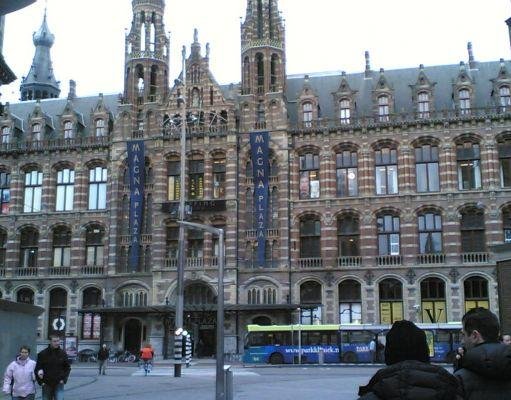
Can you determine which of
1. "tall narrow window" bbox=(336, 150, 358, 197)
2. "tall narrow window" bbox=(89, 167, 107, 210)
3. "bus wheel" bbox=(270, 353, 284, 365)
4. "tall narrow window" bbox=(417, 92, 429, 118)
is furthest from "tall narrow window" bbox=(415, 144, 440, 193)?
"tall narrow window" bbox=(89, 167, 107, 210)

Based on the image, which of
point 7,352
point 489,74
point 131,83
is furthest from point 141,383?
point 489,74

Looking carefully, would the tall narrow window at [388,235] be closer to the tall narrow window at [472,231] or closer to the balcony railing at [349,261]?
the balcony railing at [349,261]

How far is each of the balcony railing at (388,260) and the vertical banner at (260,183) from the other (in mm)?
7638

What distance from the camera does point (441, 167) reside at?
46.9 m

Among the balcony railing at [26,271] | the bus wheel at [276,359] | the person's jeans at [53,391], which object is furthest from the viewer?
the balcony railing at [26,271]

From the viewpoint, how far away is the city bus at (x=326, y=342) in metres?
39.5

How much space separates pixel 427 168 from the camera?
47.5 meters

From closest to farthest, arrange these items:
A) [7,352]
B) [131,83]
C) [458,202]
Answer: [7,352], [458,202], [131,83]

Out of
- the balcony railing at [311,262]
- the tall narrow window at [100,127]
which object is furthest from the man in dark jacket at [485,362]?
the tall narrow window at [100,127]

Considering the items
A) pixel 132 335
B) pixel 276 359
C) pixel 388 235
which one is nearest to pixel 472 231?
pixel 388 235

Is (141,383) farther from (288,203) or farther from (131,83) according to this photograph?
(131,83)

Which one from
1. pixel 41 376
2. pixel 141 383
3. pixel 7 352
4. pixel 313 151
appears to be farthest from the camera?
pixel 313 151

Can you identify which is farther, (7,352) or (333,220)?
(333,220)

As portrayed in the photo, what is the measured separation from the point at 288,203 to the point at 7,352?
29.8m
